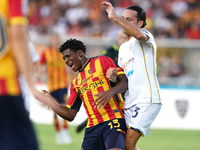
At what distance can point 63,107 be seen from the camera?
4.46 meters

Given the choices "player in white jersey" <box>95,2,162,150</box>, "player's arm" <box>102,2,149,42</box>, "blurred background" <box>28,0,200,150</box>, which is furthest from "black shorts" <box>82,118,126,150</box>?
"blurred background" <box>28,0,200,150</box>

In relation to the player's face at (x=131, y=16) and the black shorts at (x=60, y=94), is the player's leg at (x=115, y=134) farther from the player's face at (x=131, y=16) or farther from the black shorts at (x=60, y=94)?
the black shorts at (x=60, y=94)

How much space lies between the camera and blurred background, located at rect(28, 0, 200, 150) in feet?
37.9

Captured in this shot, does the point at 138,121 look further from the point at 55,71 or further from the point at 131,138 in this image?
the point at 55,71

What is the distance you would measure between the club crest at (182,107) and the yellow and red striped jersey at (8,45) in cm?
952

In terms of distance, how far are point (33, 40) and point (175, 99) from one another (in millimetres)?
5489

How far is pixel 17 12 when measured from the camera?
8.07 feet

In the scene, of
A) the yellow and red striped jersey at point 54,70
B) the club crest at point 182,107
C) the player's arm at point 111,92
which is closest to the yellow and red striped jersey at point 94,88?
the player's arm at point 111,92

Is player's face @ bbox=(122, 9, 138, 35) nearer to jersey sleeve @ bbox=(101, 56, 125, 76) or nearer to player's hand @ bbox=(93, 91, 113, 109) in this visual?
jersey sleeve @ bbox=(101, 56, 125, 76)

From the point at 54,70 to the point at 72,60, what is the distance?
530cm

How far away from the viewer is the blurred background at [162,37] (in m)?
11.6

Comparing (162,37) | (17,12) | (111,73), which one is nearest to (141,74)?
(111,73)

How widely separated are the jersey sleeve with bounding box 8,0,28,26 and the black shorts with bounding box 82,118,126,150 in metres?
2.13

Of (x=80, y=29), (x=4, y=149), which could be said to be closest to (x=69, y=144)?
(x=4, y=149)
